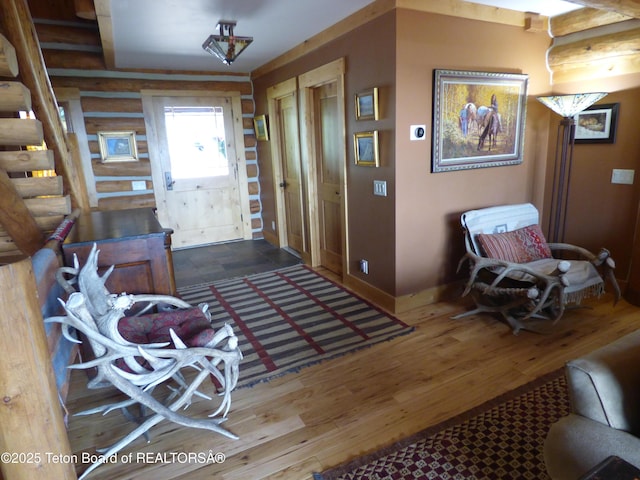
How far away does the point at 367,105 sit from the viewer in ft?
10.4

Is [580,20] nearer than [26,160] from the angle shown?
No

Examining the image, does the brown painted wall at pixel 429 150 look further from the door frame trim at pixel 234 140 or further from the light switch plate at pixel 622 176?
the door frame trim at pixel 234 140

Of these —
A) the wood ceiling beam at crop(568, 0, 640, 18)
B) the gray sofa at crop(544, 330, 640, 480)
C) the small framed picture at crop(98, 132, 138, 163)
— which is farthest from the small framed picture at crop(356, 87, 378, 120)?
the small framed picture at crop(98, 132, 138, 163)

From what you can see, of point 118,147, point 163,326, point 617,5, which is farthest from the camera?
point 118,147

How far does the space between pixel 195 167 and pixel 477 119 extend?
3.72 metres

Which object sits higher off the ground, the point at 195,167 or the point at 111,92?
the point at 111,92

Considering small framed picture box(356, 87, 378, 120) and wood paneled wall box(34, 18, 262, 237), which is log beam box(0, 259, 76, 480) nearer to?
small framed picture box(356, 87, 378, 120)

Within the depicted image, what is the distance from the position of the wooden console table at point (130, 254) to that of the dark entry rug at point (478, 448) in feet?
4.70

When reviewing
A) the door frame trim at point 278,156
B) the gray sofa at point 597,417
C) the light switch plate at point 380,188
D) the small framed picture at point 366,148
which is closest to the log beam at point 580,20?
the small framed picture at point 366,148

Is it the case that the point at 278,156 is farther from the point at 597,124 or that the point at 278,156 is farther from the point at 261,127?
the point at 597,124

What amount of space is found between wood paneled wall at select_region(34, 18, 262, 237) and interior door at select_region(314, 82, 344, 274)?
199cm

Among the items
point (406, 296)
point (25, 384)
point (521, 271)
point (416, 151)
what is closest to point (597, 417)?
point (521, 271)

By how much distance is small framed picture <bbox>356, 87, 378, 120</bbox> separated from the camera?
10.1 ft

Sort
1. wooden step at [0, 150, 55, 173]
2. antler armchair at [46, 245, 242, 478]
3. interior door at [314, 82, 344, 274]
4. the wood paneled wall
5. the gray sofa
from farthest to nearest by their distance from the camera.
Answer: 1. the wood paneled wall
2. interior door at [314, 82, 344, 274]
3. wooden step at [0, 150, 55, 173]
4. antler armchair at [46, 245, 242, 478]
5. the gray sofa
